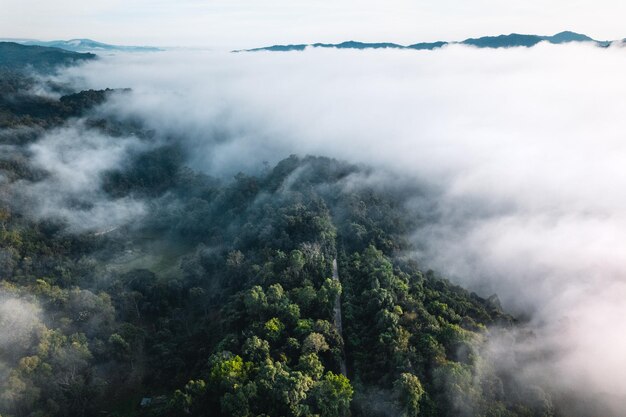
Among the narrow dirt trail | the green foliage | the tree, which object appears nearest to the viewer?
the tree

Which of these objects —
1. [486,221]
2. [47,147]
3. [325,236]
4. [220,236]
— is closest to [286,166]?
[220,236]

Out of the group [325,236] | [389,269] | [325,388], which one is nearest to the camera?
[325,388]

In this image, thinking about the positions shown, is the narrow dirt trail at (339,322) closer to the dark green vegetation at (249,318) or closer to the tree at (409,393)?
the dark green vegetation at (249,318)

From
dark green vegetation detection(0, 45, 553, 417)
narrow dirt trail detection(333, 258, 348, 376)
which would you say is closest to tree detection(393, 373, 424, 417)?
dark green vegetation detection(0, 45, 553, 417)

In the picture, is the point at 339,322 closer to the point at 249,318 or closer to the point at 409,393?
the point at 249,318

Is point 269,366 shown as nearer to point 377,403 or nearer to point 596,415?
point 377,403

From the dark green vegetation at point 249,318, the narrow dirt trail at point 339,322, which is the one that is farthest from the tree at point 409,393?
the narrow dirt trail at point 339,322

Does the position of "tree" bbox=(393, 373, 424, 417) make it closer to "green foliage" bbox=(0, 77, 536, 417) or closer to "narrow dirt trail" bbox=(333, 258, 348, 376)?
"green foliage" bbox=(0, 77, 536, 417)

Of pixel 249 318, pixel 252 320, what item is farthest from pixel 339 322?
pixel 249 318
